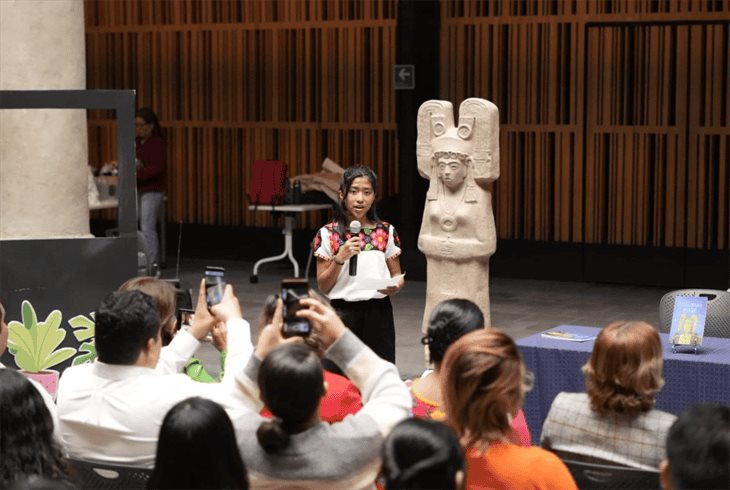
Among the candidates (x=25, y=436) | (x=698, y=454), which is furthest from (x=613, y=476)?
(x=25, y=436)

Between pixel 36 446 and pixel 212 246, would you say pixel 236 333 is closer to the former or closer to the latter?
pixel 36 446

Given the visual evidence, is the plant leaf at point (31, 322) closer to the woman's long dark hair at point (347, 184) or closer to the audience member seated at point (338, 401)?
the woman's long dark hair at point (347, 184)

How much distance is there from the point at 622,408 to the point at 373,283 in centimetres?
292

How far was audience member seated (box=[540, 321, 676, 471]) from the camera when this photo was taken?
4.09m

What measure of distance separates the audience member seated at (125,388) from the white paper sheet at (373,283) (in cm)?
268

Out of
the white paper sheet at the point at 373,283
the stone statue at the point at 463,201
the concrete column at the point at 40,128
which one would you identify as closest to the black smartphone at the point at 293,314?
the white paper sheet at the point at 373,283

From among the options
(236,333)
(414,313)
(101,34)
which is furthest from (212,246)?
(236,333)

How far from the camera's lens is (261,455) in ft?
11.4

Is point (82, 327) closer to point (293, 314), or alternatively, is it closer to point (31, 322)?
point (31, 322)

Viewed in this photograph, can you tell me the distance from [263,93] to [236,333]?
35.7 feet

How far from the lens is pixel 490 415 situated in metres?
3.60

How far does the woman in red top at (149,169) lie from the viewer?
1328 cm

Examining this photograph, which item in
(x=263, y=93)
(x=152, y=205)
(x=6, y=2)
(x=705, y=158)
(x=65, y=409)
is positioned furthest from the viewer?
(x=263, y=93)

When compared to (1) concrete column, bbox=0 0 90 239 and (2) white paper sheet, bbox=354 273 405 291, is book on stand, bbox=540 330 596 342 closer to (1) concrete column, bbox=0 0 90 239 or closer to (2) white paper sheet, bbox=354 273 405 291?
(2) white paper sheet, bbox=354 273 405 291
